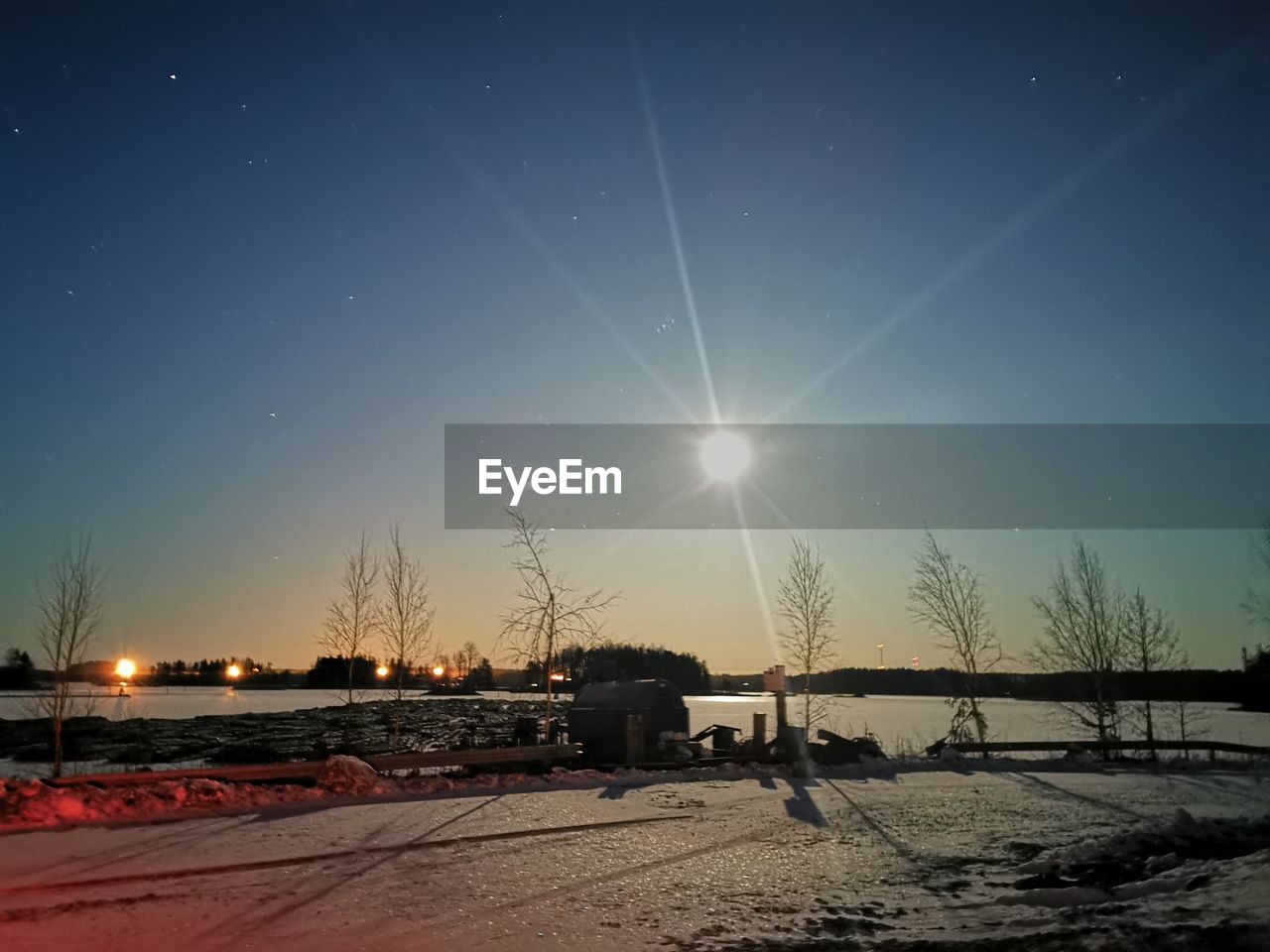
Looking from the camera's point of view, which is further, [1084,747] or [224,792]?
[1084,747]

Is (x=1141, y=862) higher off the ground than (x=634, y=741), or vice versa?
(x=1141, y=862)

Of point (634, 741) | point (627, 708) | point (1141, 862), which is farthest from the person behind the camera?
point (627, 708)

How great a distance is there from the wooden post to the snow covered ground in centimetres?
538

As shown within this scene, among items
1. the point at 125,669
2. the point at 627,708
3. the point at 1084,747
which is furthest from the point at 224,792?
the point at 1084,747

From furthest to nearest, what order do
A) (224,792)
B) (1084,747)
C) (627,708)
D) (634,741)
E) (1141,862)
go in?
(627,708) < (1084,747) < (634,741) < (224,792) < (1141,862)

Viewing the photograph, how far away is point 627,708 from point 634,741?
11304 mm

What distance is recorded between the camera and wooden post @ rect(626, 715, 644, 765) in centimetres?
2200

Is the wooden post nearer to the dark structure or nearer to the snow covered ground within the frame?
the snow covered ground

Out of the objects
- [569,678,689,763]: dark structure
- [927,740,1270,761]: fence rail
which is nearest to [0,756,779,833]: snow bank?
[927,740,1270,761]: fence rail

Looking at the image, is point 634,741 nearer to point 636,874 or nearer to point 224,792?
point 224,792

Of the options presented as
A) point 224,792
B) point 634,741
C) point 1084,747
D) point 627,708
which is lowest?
point 1084,747

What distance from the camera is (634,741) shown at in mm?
22297

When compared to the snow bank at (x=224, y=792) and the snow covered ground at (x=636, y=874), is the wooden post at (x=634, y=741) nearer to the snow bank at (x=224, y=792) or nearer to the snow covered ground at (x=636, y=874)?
the snow bank at (x=224, y=792)

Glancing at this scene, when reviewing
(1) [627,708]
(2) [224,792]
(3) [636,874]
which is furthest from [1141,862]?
(1) [627,708]
